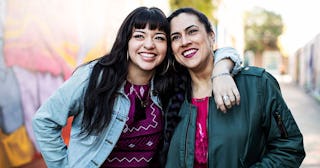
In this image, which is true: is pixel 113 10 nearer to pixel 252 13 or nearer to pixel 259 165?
pixel 259 165

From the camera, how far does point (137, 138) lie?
104 inches

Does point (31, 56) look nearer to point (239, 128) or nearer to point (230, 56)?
point (230, 56)

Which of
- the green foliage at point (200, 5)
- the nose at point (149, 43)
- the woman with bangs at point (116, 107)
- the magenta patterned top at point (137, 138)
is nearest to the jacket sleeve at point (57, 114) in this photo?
the woman with bangs at point (116, 107)

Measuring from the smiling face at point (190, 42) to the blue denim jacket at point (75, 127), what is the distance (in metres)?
0.45

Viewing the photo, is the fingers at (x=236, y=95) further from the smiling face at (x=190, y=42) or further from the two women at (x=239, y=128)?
the smiling face at (x=190, y=42)

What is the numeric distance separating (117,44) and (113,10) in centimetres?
462

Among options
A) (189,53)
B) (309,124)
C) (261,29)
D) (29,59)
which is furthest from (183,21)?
(261,29)

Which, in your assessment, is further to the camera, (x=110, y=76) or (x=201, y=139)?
(x=110, y=76)

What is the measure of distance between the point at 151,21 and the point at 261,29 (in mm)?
48845

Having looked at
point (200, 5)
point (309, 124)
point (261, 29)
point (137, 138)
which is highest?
point (261, 29)

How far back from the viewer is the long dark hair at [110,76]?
2559 mm

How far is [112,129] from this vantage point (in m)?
2.58

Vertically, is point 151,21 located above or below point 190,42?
above

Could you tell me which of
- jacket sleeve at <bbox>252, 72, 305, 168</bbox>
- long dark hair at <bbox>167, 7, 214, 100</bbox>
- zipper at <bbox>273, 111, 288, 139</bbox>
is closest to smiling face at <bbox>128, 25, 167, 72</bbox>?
long dark hair at <bbox>167, 7, 214, 100</bbox>
